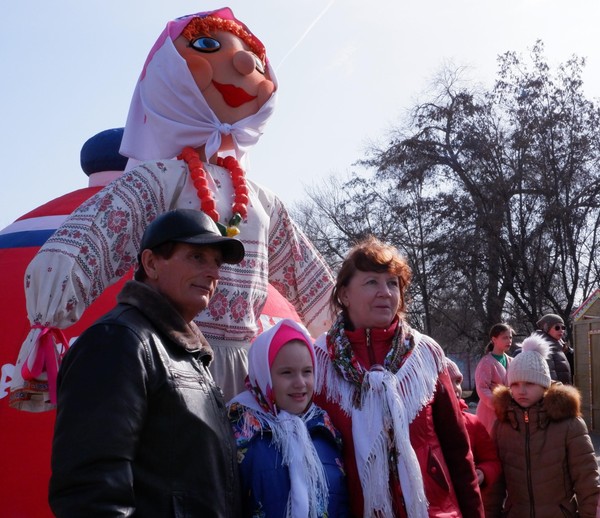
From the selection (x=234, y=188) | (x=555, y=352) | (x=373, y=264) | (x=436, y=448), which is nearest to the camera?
(x=436, y=448)

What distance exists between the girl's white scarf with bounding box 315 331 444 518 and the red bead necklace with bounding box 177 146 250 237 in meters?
0.82

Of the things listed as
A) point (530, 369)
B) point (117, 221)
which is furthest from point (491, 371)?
point (117, 221)

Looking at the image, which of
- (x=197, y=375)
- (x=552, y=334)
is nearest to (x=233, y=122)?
(x=197, y=375)

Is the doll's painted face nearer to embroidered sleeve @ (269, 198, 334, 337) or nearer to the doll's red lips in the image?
the doll's red lips

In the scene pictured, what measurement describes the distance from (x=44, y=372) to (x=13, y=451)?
1430 mm

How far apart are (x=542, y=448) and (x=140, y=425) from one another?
293 cm

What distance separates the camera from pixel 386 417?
2.85 m

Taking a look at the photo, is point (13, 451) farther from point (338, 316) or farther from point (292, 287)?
point (338, 316)

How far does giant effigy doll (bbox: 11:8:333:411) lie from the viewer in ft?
10.3

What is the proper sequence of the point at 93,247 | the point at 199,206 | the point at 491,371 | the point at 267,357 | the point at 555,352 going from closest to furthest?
the point at 267,357
the point at 93,247
the point at 199,206
the point at 491,371
the point at 555,352

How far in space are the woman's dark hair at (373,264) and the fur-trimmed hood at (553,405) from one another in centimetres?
156

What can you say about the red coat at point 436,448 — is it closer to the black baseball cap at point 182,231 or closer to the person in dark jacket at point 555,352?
the black baseball cap at point 182,231

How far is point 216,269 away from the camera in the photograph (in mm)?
2477

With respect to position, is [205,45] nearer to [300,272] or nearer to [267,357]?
[300,272]
